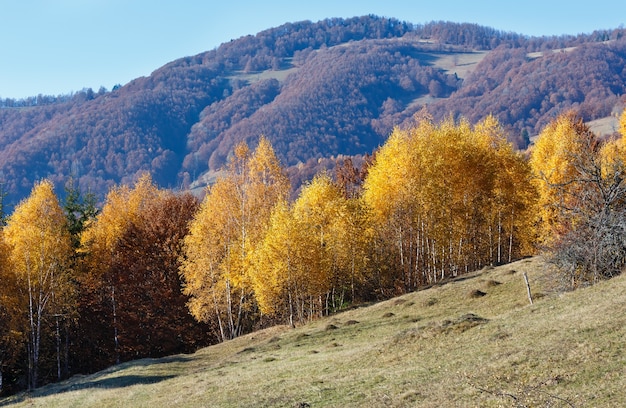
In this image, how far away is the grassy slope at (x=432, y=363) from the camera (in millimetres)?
17297

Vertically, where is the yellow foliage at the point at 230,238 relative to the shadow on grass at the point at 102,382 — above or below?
above

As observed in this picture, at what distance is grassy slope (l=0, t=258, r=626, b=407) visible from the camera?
17297 millimetres

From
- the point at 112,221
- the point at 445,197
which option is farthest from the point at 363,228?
the point at 112,221

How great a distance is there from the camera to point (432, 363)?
22.9 meters

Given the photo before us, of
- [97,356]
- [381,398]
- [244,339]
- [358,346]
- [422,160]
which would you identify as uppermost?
[422,160]

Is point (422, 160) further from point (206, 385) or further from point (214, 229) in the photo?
point (206, 385)

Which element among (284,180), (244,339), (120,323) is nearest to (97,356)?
(120,323)

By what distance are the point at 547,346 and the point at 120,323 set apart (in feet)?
173

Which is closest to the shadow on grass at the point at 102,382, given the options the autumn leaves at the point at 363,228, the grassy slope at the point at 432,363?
the grassy slope at the point at 432,363

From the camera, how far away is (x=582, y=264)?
108ft

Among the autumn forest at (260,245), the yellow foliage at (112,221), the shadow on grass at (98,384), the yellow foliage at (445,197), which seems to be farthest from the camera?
the yellow foliage at (112,221)

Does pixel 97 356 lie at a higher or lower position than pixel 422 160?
lower

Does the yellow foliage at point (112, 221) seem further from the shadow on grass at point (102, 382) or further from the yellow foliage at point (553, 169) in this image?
the yellow foliage at point (553, 169)

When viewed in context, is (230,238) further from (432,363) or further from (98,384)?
(432,363)
